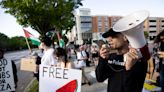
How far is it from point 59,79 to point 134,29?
253 centimetres

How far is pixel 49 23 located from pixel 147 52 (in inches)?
649

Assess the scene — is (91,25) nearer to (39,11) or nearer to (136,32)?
(39,11)

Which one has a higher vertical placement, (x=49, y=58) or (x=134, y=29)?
(x=134, y=29)

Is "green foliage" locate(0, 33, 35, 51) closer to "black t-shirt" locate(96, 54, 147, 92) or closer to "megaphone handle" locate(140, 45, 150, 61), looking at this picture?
"black t-shirt" locate(96, 54, 147, 92)

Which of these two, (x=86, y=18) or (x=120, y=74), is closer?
(x=120, y=74)

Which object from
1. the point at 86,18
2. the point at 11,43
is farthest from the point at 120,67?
the point at 11,43

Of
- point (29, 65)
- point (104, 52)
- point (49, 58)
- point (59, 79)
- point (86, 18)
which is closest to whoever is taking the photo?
point (104, 52)

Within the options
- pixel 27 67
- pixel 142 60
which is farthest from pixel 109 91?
pixel 27 67

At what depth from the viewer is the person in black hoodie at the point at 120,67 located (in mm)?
2748

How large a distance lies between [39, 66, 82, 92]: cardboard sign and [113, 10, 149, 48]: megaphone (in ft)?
A: 6.68

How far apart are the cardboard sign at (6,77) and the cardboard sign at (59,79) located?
178 cm

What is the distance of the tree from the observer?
1786 centimetres

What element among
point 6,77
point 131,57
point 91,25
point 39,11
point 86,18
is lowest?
point 91,25

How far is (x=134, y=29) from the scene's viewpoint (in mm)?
2445
